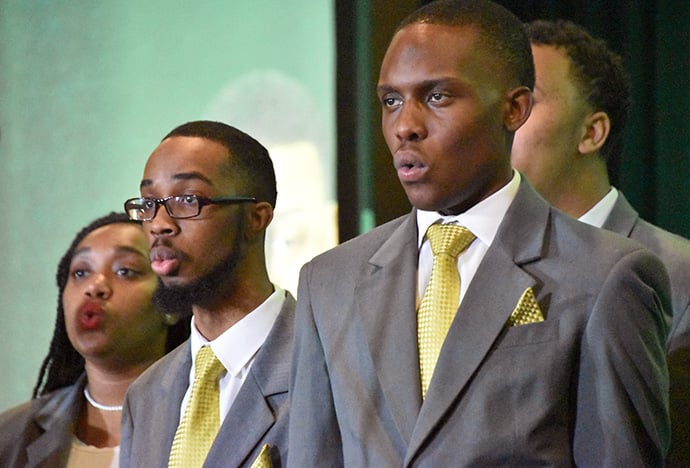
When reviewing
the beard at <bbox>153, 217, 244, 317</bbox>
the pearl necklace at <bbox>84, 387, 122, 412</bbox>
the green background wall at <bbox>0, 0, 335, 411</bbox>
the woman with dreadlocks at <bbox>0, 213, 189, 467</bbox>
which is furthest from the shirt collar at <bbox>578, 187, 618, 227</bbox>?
the green background wall at <bbox>0, 0, 335, 411</bbox>

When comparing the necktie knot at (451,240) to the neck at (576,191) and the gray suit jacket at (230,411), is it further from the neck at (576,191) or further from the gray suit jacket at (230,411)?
the neck at (576,191)

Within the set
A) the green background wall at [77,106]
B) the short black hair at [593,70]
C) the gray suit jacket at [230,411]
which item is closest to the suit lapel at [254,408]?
the gray suit jacket at [230,411]

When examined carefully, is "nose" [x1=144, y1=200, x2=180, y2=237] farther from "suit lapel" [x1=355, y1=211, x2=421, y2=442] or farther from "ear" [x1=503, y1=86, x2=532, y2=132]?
"ear" [x1=503, y1=86, x2=532, y2=132]

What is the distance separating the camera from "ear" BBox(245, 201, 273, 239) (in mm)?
2965

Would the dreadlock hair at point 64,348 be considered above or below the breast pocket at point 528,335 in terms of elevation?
below

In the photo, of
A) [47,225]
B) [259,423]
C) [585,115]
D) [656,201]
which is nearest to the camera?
[259,423]

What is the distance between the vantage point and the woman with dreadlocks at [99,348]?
353cm

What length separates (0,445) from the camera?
11.8 feet

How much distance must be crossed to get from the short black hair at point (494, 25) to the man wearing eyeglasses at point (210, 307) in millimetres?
873

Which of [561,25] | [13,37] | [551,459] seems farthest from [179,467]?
[13,37]

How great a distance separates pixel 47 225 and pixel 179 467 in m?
2.67

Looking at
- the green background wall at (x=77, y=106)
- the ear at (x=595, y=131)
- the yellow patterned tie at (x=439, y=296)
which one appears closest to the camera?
the yellow patterned tie at (x=439, y=296)

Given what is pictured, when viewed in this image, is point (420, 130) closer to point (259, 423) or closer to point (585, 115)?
point (259, 423)

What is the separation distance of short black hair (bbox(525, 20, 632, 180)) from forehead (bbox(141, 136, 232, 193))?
3.23ft
